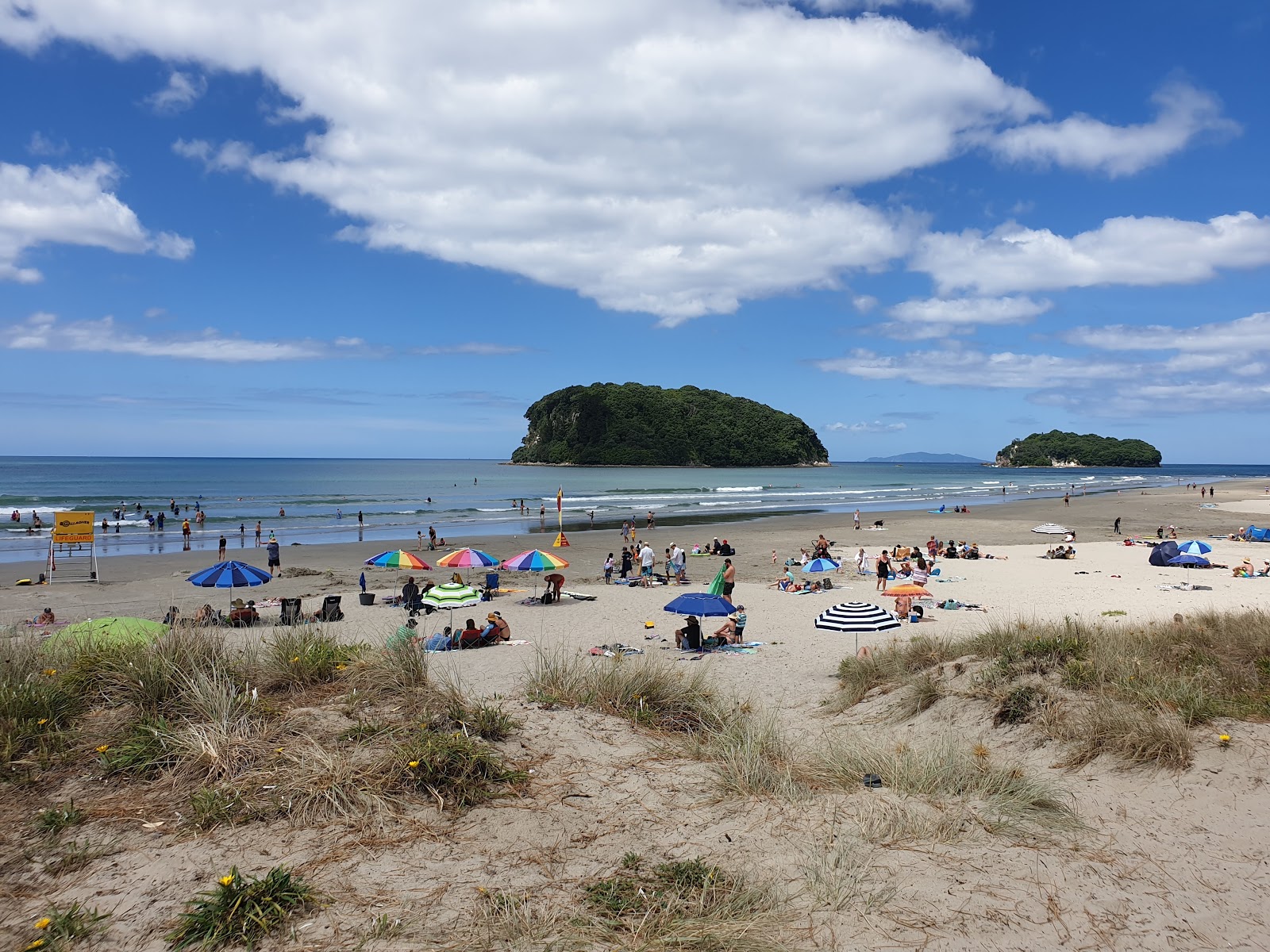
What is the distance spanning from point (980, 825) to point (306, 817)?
14.0 ft

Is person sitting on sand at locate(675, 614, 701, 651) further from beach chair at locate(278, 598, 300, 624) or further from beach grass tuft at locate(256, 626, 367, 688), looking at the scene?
beach chair at locate(278, 598, 300, 624)

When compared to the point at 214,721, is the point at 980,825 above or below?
below

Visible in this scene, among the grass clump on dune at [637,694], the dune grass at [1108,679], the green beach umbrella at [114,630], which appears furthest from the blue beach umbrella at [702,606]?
the green beach umbrella at [114,630]

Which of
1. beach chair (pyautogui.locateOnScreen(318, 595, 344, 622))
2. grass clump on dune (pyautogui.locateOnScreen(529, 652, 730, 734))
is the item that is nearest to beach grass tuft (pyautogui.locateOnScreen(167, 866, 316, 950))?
grass clump on dune (pyautogui.locateOnScreen(529, 652, 730, 734))

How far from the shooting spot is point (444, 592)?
15781 millimetres

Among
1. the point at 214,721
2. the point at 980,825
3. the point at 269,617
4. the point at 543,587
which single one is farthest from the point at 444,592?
the point at 980,825

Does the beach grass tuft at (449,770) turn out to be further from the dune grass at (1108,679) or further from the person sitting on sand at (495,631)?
the person sitting on sand at (495,631)

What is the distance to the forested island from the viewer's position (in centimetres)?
17512

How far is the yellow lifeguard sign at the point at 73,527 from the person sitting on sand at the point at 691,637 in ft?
55.6

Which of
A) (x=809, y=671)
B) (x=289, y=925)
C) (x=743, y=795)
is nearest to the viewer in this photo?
(x=289, y=925)

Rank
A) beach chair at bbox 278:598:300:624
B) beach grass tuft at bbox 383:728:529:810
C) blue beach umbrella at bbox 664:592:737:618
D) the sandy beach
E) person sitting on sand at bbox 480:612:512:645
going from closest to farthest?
the sandy beach → beach grass tuft at bbox 383:728:529:810 → blue beach umbrella at bbox 664:592:737:618 → person sitting on sand at bbox 480:612:512:645 → beach chair at bbox 278:598:300:624

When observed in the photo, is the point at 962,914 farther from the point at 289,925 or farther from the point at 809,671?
the point at 809,671

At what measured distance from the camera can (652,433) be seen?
582 feet

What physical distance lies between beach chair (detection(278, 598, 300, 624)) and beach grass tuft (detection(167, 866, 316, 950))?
12.4 meters
